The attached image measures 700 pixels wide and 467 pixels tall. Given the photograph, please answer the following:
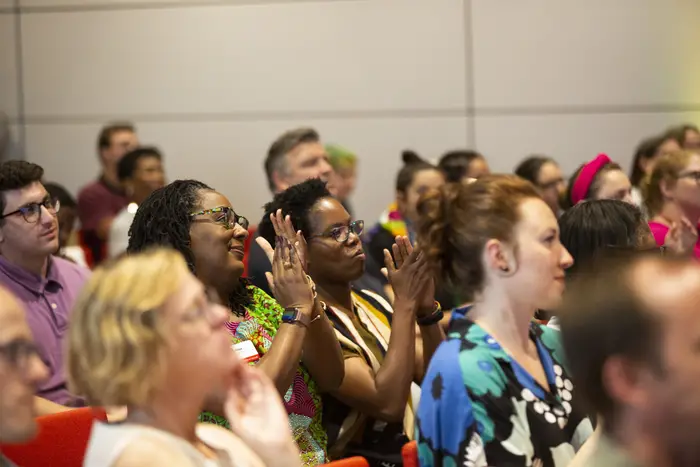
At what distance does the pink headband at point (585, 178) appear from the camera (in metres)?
4.34

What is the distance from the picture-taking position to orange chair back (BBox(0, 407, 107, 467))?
2.38 meters

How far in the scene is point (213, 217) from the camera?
2.80 meters

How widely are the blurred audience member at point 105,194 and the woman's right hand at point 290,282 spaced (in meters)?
3.46

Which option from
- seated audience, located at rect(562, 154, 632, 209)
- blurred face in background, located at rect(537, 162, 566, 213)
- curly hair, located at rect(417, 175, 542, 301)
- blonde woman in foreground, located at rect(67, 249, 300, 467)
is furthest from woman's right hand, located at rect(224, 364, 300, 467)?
blurred face in background, located at rect(537, 162, 566, 213)

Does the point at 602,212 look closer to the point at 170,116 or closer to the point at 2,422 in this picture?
the point at 2,422

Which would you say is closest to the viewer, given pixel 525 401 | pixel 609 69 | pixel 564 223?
pixel 525 401

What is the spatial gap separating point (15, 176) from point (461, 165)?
3143mm

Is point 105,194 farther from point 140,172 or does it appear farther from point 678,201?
point 678,201

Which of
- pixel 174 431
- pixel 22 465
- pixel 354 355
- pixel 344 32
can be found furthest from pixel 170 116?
pixel 174 431

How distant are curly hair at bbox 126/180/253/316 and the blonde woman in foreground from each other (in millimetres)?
966

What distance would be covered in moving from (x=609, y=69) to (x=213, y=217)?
15.3 feet

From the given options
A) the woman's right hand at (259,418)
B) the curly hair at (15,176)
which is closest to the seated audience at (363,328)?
the curly hair at (15,176)

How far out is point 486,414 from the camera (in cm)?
213

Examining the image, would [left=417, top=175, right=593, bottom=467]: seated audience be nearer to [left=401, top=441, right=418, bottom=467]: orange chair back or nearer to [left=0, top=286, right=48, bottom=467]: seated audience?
[left=401, top=441, right=418, bottom=467]: orange chair back
